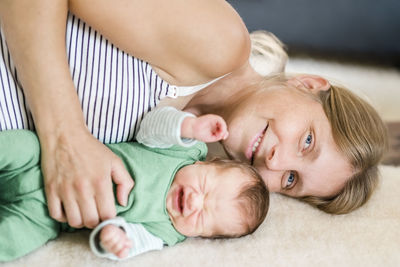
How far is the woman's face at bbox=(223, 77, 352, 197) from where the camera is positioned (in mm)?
1177

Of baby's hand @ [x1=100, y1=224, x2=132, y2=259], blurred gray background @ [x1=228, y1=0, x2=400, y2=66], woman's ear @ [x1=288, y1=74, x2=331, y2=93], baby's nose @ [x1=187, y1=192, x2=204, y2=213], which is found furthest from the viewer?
blurred gray background @ [x1=228, y1=0, x2=400, y2=66]

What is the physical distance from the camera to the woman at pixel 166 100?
38.4 inches

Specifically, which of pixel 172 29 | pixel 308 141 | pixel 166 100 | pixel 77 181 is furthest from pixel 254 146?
pixel 77 181

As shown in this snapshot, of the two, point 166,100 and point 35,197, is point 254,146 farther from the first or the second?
point 35,197

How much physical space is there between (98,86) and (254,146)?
1.23ft

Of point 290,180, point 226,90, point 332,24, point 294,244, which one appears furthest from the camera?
point 332,24

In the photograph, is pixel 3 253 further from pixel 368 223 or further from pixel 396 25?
pixel 396 25

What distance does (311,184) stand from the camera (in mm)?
1220

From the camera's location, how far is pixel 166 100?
1.19 meters

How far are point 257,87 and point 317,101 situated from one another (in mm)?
150

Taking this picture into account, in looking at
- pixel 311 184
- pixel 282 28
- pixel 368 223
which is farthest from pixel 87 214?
pixel 282 28

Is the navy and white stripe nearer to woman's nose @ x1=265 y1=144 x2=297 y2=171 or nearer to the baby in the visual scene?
the baby

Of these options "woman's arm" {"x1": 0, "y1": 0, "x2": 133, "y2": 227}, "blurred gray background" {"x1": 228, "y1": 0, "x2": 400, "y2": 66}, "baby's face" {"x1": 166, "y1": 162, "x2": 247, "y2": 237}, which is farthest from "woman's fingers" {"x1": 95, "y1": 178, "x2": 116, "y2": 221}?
"blurred gray background" {"x1": 228, "y1": 0, "x2": 400, "y2": 66}

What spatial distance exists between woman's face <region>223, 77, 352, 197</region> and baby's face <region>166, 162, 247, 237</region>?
0.16 m
